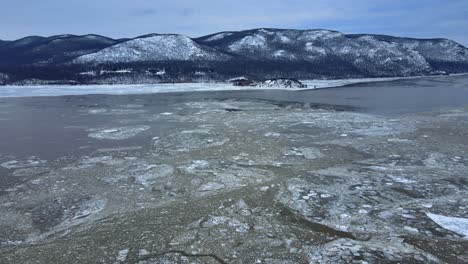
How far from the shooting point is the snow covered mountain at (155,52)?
11238 centimetres

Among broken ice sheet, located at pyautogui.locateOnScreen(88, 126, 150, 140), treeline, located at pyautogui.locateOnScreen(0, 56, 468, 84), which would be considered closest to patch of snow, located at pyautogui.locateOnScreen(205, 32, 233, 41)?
treeline, located at pyautogui.locateOnScreen(0, 56, 468, 84)

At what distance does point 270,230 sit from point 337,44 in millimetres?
152117

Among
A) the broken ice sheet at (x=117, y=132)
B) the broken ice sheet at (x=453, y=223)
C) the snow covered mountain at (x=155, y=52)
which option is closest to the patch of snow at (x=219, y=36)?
the snow covered mountain at (x=155, y=52)

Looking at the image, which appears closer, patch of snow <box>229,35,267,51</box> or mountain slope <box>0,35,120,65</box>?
mountain slope <box>0,35,120,65</box>

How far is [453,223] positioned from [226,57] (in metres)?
116

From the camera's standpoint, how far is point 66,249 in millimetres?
5840

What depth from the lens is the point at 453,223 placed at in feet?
21.7

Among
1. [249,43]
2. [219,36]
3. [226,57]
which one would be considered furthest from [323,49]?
[219,36]

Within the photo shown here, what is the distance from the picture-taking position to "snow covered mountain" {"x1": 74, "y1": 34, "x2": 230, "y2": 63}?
11238cm

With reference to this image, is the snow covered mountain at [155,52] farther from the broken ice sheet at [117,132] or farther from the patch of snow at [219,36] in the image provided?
the broken ice sheet at [117,132]

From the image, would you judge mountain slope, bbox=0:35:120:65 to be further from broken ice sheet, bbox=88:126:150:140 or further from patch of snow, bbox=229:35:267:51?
broken ice sheet, bbox=88:126:150:140

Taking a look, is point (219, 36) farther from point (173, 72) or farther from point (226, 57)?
point (173, 72)

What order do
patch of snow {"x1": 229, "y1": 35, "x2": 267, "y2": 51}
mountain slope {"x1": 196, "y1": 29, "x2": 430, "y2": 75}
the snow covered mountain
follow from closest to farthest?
1. the snow covered mountain
2. mountain slope {"x1": 196, "y1": 29, "x2": 430, "y2": 75}
3. patch of snow {"x1": 229, "y1": 35, "x2": 267, "y2": 51}

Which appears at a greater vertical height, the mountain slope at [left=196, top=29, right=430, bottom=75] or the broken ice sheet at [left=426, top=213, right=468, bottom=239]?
the mountain slope at [left=196, top=29, right=430, bottom=75]
